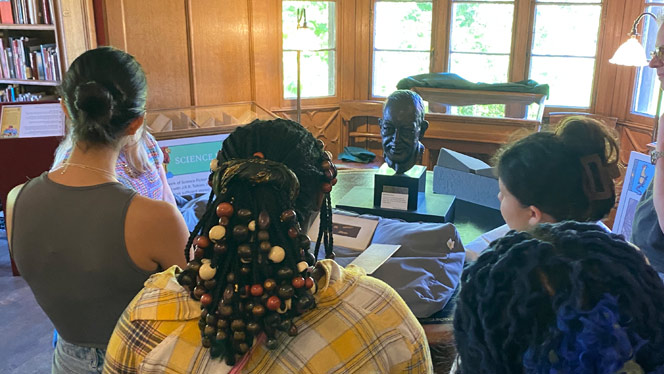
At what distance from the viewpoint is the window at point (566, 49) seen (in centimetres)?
546

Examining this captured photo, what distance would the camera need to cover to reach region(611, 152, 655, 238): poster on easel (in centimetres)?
251

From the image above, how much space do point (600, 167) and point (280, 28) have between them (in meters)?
4.75

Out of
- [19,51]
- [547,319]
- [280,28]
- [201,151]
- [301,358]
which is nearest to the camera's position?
[547,319]

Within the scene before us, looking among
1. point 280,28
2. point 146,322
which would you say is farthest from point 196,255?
point 280,28

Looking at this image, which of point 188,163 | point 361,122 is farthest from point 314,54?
point 188,163

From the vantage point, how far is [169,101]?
513 cm

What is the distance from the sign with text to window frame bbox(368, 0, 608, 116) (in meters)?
2.93

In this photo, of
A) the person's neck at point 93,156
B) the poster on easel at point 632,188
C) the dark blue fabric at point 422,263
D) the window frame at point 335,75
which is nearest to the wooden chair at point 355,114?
the window frame at point 335,75

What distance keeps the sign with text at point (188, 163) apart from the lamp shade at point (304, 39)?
69.7 inches

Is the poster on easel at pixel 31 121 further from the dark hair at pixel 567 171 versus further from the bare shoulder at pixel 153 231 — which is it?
the dark hair at pixel 567 171

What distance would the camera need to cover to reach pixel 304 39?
5.29 m

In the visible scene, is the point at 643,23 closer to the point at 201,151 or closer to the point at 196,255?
the point at 201,151

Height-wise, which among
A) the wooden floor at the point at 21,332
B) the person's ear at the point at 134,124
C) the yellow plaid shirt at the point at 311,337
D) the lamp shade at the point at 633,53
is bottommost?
the wooden floor at the point at 21,332

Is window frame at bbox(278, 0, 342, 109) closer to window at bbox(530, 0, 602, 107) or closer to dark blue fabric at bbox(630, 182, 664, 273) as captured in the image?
window at bbox(530, 0, 602, 107)
